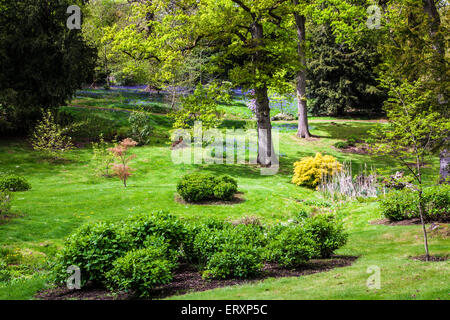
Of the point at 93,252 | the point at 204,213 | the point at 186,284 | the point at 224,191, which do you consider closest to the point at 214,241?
the point at 186,284

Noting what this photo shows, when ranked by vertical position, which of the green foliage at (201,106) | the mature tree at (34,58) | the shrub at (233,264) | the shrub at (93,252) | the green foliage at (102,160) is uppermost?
the mature tree at (34,58)

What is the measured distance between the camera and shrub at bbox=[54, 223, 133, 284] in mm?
7273

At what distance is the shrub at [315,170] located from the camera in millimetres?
19188

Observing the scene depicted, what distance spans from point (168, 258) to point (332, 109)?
33678 mm

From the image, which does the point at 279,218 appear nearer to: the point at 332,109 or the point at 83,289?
the point at 83,289

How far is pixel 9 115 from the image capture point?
2367 cm

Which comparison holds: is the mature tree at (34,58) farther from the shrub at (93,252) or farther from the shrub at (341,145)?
the shrub at (93,252)

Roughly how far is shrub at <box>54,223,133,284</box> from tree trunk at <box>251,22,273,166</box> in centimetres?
1493

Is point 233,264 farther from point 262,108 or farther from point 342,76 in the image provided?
point 342,76

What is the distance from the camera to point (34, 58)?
23672 millimetres

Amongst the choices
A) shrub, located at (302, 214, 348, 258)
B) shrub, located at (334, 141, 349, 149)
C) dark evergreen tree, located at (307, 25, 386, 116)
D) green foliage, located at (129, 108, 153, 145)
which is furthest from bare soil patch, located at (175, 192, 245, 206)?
dark evergreen tree, located at (307, 25, 386, 116)

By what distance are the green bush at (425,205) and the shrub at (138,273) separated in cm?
777

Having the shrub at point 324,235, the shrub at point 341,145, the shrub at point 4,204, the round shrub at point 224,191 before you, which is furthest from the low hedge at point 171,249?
the shrub at point 341,145
